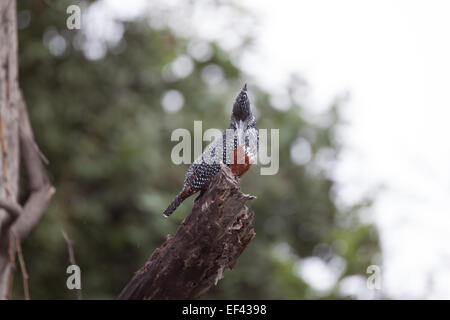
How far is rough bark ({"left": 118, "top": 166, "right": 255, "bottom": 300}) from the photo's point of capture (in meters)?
2.91

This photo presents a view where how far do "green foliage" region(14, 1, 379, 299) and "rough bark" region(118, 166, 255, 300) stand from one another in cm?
426

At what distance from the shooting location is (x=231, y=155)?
12.5 feet

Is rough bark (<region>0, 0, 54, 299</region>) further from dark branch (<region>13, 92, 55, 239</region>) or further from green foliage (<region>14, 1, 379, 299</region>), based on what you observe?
green foliage (<region>14, 1, 379, 299</region>)

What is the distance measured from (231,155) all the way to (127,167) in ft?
13.5

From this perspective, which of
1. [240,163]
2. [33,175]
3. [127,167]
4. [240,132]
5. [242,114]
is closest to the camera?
[240,163]

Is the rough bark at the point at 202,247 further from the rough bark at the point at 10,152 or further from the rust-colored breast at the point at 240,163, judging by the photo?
the rough bark at the point at 10,152

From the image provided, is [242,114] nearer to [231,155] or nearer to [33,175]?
[231,155]

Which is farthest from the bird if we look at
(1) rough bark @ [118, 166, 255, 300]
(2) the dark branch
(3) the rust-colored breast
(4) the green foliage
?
(4) the green foliage

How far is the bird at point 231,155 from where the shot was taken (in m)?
3.73

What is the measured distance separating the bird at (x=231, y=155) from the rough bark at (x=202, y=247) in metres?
0.70

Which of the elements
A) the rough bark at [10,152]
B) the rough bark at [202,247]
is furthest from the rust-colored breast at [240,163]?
the rough bark at [10,152]

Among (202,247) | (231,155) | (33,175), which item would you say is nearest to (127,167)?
(33,175)
